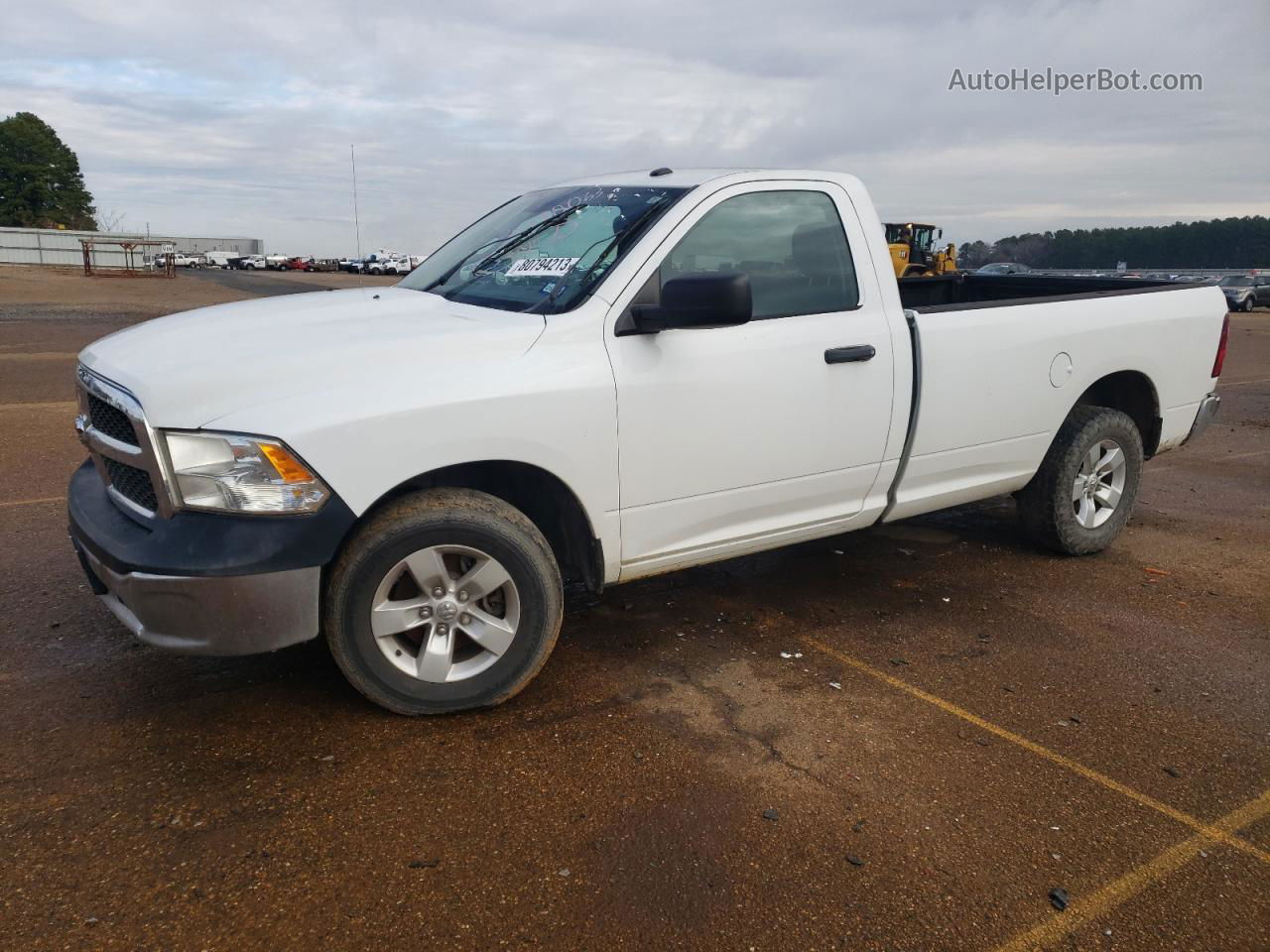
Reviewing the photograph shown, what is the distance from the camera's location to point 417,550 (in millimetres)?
3248

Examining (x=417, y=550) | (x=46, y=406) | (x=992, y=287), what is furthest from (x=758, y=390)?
(x=46, y=406)

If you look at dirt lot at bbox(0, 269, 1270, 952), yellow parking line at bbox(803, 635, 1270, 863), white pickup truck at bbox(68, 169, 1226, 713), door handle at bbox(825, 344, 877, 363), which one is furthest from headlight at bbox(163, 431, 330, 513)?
yellow parking line at bbox(803, 635, 1270, 863)

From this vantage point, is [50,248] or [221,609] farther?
[50,248]

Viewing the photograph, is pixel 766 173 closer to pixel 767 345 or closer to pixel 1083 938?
pixel 767 345

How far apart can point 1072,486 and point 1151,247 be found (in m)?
114

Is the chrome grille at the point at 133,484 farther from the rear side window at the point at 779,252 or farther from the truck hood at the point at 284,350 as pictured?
the rear side window at the point at 779,252

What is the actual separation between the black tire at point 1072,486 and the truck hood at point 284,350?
308 cm

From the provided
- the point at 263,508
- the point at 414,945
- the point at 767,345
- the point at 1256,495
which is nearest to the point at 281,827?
the point at 414,945

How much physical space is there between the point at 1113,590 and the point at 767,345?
2.46 metres

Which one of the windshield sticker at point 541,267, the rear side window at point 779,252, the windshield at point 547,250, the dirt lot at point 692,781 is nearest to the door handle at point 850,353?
the rear side window at point 779,252

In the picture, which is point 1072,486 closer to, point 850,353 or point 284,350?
point 850,353

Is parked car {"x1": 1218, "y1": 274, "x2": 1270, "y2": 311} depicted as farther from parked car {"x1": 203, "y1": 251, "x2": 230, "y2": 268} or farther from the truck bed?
parked car {"x1": 203, "y1": 251, "x2": 230, "y2": 268}

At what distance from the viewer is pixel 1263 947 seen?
7.98ft

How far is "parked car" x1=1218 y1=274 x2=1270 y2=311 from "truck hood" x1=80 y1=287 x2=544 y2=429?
41372 mm
